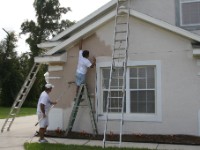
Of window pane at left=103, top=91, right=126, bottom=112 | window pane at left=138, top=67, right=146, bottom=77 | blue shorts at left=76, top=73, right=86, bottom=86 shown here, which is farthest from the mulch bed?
window pane at left=138, top=67, right=146, bottom=77

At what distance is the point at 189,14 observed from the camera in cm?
1222

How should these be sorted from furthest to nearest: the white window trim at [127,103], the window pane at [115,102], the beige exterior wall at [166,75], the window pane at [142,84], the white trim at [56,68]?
1. the white trim at [56,68]
2. the window pane at [115,102]
3. the window pane at [142,84]
4. the white window trim at [127,103]
5. the beige exterior wall at [166,75]

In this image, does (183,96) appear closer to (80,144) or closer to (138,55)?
(138,55)

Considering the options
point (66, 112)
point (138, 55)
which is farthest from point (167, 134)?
point (66, 112)

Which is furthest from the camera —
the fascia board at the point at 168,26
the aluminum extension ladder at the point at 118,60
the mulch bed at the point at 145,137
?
the aluminum extension ladder at the point at 118,60

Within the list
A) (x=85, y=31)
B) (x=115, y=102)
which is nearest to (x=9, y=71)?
(x=85, y=31)

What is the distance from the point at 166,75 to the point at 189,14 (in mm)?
2830

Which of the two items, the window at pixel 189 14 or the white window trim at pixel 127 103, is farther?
the window at pixel 189 14

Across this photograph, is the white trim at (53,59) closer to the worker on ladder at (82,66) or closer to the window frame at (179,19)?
the worker on ladder at (82,66)

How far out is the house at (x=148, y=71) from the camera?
10.6 metres

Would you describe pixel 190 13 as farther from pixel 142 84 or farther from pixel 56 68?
pixel 56 68

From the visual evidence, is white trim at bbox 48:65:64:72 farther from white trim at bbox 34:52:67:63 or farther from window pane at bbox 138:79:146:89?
window pane at bbox 138:79:146:89

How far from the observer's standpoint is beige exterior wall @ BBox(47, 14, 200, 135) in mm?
10586

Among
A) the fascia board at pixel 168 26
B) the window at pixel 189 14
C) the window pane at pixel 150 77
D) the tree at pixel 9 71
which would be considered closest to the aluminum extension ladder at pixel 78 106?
the window pane at pixel 150 77
